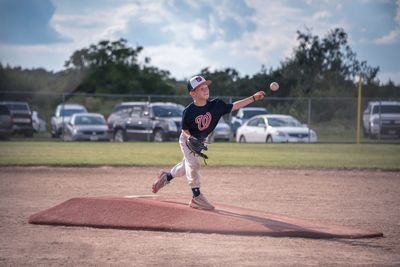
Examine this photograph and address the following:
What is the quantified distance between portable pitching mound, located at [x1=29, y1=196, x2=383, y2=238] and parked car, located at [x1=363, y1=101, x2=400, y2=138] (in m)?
25.4

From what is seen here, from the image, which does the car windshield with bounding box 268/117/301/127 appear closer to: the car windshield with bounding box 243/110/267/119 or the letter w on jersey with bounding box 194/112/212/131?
the car windshield with bounding box 243/110/267/119

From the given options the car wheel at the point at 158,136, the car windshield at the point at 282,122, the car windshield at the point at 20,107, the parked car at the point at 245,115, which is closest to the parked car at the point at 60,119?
the car windshield at the point at 20,107

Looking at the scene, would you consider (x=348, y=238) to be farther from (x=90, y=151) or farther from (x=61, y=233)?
(x=90, y=151)

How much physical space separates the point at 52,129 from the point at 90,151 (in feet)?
45.3

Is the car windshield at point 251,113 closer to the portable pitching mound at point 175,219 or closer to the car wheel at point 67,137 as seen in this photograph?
the car wheel at point 67,137

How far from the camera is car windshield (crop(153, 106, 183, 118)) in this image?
1277 inches

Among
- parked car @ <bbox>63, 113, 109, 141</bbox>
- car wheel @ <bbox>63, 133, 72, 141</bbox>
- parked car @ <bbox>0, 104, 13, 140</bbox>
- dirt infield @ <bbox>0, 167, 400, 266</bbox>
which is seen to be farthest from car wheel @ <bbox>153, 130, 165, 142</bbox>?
dirt infield @ <bbox>0, 167, 400, 266</bbox>

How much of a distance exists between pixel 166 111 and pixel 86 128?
3.86 meters

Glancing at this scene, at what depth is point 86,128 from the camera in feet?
110

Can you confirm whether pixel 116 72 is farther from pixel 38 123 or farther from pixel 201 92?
pixel 201 92

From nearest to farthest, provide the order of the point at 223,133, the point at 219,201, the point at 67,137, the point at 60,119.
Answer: the point at 219,201 < the point at 223,133 < the point at 67,137 < the point at 60,119

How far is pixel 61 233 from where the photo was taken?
879cm

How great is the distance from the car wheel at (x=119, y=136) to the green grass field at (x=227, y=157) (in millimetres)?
6683

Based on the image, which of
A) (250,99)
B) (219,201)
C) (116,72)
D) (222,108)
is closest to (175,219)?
(222,108)
